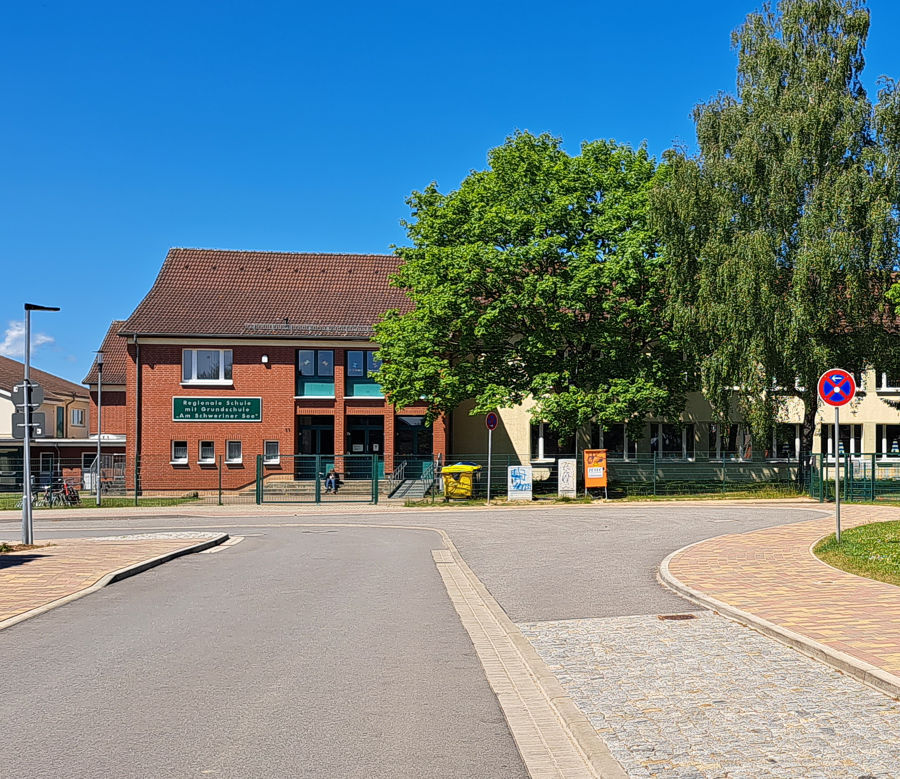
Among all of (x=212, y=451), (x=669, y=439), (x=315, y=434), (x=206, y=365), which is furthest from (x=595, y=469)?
(x=206, y=365)

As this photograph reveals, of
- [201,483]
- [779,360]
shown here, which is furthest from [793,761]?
[201,483]

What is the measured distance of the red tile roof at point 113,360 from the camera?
5706 cm

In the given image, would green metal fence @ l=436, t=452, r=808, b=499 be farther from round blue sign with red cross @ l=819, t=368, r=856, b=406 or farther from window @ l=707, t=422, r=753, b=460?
round blue sign with red cross @ l=819, t=368, r=856, b=406

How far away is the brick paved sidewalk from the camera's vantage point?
7.83m

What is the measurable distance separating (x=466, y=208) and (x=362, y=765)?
3355 cm

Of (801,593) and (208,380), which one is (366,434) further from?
(801,593)

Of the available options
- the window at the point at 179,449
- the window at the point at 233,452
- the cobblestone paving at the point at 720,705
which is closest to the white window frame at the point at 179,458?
the window at the point at 179,449

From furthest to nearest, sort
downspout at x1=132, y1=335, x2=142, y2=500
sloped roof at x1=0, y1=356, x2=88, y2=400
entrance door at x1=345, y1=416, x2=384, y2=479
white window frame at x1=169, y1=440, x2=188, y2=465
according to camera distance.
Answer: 1. sloped roof at x1=0, y1=356, x2=88, y2=400
2. entrance door at x1=345, y1=416, x2=384, y2=479
3. downspout at x1=132, y1=335, x2=142, y2=500
4. white window frame at x1=169, y1=440, x2=188, y2=465

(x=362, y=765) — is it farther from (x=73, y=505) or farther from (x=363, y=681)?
(x=73, y=505)

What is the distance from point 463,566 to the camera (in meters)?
15.4

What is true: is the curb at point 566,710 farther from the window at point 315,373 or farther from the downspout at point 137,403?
the downspout at point 137,403

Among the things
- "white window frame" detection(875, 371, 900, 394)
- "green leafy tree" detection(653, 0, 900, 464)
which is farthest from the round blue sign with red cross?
"white window frame" detection(875, 371, 900, 394)

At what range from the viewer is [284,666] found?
7711 mm

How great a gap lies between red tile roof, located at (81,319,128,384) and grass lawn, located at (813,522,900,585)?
45922 mm
